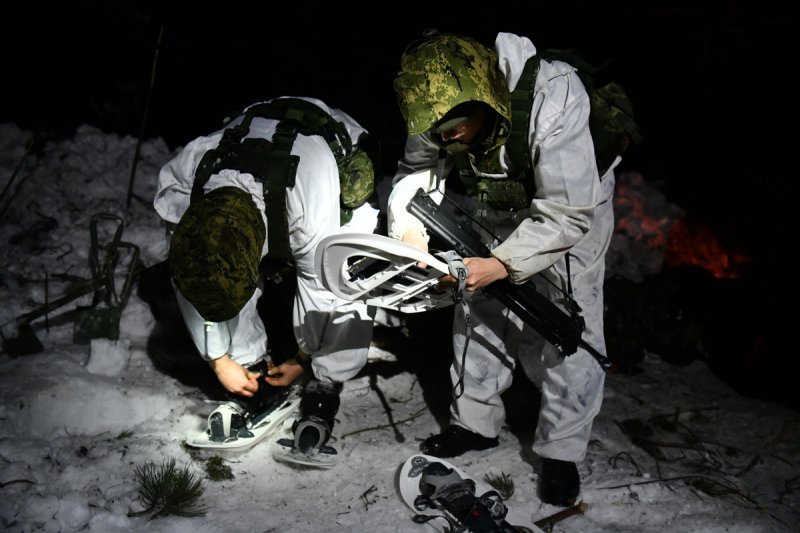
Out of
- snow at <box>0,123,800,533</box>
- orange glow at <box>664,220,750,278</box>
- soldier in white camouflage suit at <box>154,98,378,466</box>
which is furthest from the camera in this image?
orange glow at <box>664,220,750,278</box>

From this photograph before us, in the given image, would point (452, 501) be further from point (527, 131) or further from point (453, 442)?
point (527, 131)

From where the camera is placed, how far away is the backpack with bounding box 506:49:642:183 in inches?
106

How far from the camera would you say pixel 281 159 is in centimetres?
290

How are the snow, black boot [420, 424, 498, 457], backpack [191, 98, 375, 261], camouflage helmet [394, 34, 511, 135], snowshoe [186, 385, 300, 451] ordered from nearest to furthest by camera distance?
camouflage helmet [394, 34, 511, 135], backpack [191, 98, 375, 261], the snow, snowshoe [186, 385, 300, 451], black boot [420, 424, 498, 457]

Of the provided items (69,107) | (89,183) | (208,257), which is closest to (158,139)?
(89,183)

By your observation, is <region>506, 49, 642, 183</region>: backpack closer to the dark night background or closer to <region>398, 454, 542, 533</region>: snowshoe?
<region>398, 454, 542, 533</region>: snowshoe

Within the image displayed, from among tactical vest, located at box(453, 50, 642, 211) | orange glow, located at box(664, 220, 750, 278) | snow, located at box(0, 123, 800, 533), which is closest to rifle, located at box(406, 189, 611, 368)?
tactical vest, located at box(453, 50, 642, 211)

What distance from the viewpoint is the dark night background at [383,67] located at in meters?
6.07

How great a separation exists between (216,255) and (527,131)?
151cm

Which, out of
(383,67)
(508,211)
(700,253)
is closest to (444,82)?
(508,211)

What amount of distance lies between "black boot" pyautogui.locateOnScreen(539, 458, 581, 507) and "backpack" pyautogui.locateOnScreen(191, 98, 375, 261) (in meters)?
1.85

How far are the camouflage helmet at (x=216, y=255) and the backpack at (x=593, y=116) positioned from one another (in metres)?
1.30

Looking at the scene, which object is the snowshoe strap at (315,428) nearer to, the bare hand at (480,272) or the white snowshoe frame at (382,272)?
the white snowshoe frame at (382,272)

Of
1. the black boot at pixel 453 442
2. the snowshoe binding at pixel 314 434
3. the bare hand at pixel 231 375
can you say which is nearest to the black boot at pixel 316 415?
the snowshoe binding at pixel 314 434
